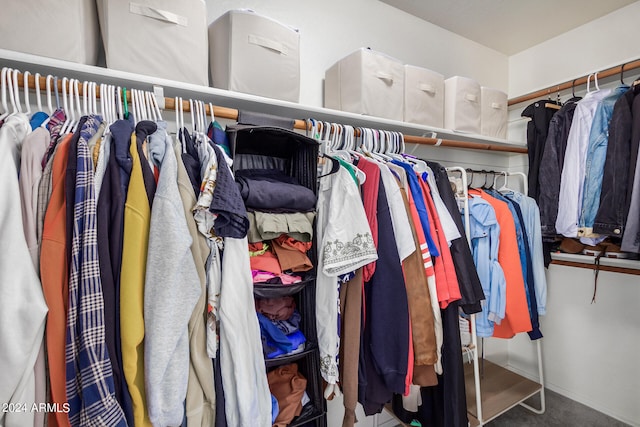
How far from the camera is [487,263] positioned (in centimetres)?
151

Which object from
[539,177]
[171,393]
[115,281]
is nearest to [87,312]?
[115,281]

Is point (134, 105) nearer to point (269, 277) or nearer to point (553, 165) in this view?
point (269, 277)

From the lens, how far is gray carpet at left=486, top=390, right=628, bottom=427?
69.1 inches

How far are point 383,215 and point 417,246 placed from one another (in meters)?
0.20

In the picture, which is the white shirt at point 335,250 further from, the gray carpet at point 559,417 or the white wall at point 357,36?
the gray carpet at point 559,417

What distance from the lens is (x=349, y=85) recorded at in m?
1.39

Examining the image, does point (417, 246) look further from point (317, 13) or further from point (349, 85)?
point (317, 13)

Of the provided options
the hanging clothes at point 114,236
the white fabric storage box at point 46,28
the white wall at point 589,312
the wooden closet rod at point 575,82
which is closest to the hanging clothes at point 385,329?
the hanging clothes at point 114,236

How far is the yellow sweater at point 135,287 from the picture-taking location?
648mm

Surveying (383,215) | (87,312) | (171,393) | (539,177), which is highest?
(539,177)

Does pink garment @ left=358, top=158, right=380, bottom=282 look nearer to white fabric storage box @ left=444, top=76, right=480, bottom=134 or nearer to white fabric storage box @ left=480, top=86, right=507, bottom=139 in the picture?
white fabric storage box @ left=444, top=76, right=480, bottom=134

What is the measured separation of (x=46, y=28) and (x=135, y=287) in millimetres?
802

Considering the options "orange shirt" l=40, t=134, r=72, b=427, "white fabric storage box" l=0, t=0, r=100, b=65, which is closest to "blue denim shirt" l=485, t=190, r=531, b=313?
"orange shirt" l=40, t=134, r=72, b=427

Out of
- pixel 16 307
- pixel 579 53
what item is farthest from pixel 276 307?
pixel 579 53
